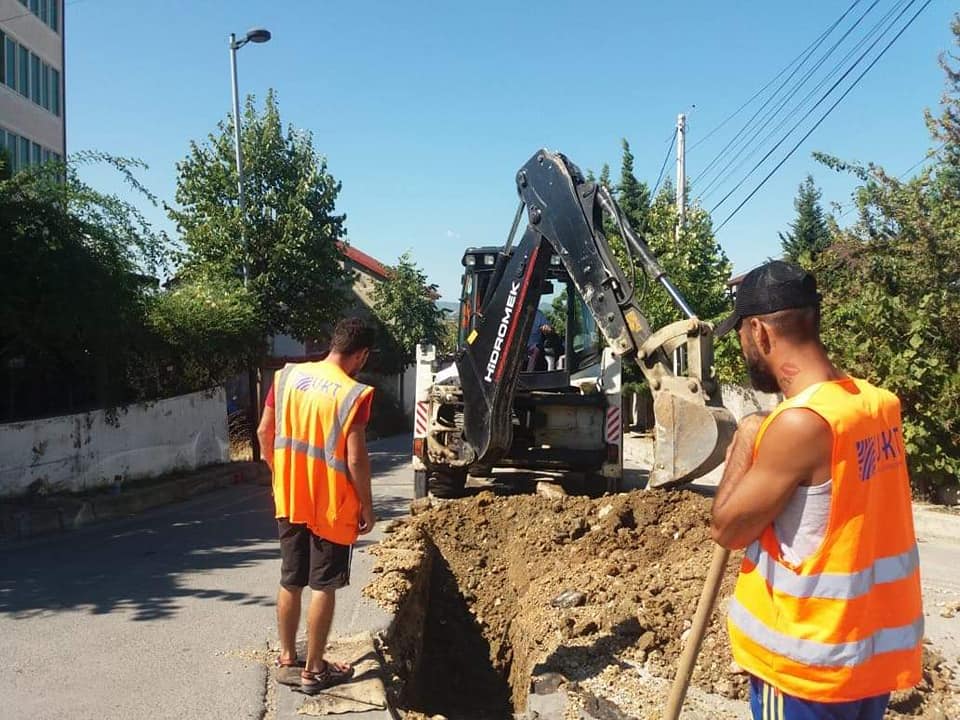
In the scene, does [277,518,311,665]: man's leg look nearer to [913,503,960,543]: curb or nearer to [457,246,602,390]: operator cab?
[457,246,602,390]: operator cab

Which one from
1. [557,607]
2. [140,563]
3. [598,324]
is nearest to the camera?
[557,607]

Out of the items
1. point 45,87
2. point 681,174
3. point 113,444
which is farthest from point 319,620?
point 45,87

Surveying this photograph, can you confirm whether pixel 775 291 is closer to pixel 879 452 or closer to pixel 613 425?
pixel 879 452

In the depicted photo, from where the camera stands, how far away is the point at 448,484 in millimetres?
9391

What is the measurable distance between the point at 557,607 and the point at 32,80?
24.2 metres

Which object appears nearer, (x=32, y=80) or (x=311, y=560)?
(x=311, y=560)

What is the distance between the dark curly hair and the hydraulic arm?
1.84m

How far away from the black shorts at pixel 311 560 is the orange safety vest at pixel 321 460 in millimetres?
59

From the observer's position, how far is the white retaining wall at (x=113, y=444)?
917cm

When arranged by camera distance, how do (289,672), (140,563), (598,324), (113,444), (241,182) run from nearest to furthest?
(289,672) < (598,324) < (140,563) < (113,444) < (241,182)

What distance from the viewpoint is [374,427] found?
25.2 metres

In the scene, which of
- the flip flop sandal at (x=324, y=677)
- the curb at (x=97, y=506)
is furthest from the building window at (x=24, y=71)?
the flip flop sandal at (x=324, y=677)

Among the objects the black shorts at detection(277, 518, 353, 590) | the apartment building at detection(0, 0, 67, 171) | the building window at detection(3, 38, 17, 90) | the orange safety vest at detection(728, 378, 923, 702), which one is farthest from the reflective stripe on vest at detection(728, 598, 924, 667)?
the building window at detection(3, 38, 17, 90)

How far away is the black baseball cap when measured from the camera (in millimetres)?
2176
